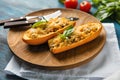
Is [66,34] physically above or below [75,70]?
above

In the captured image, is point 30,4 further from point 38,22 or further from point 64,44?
point 64,44

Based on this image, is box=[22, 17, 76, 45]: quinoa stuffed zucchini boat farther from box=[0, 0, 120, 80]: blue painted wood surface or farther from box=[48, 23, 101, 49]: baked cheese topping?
box=[0, 0, 120, 80]: blue painted wood surface

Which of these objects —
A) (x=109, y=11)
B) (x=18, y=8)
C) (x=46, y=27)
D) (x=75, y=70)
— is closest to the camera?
(x=75, y=70)

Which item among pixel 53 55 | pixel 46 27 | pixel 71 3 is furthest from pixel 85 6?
pixel 53 55

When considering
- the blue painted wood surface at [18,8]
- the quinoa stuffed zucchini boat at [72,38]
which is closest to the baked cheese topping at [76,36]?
the quinoa stuffed zucchini boat at [72,38]

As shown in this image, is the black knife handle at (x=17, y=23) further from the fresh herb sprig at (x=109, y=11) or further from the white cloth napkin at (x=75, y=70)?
the fresh herb sprig at (x=109, y=11)

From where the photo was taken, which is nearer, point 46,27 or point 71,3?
point 46,27

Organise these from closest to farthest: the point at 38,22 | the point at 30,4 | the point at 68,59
A: the point at 68,59 < the point at 38,22 < the point at 30,4

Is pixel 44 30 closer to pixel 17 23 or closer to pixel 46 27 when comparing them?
pixel 46 27

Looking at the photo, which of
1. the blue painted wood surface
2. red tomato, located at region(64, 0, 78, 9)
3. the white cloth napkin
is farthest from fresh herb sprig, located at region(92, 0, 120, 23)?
the white cloth napkin

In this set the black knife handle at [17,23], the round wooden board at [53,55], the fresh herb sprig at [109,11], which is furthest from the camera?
the fresh herb sprig at [109,11]

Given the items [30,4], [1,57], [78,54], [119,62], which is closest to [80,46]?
[78,54]
